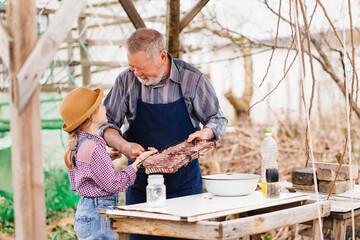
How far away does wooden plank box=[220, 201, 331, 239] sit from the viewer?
8.11 ft

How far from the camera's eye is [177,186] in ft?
12.0

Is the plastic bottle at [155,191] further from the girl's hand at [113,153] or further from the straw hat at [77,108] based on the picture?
the girl's hand at [113,153]

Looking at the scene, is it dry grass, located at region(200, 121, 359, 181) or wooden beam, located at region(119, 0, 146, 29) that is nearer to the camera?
wooden beam, located at region(119, 0, 146, 29)

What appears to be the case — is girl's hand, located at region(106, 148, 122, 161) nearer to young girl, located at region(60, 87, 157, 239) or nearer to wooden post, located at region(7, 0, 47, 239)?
young girl, located at region(60, 87, 157, 239)

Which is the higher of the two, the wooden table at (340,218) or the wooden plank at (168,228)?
the wooden plank at (168,228)

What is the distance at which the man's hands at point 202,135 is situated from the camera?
11.1 ft

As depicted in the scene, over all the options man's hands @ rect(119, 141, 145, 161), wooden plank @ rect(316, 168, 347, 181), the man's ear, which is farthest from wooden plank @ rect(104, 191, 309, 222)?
the man's ear

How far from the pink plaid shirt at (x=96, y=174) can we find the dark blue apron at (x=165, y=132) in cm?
60

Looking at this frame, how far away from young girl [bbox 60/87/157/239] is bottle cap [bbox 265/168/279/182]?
0.79 m

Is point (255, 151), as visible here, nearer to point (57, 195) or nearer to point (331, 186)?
point (57, 195)

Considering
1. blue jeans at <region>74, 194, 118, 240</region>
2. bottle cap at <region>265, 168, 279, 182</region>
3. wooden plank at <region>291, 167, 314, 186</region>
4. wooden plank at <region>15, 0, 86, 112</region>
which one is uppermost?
wooden plank at <region>15, 0, 86, 112</region>

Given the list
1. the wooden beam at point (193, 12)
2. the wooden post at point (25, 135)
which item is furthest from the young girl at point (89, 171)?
the wooden beam at point (193, 12)

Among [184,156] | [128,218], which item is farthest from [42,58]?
[184,156]

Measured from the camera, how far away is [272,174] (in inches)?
118
